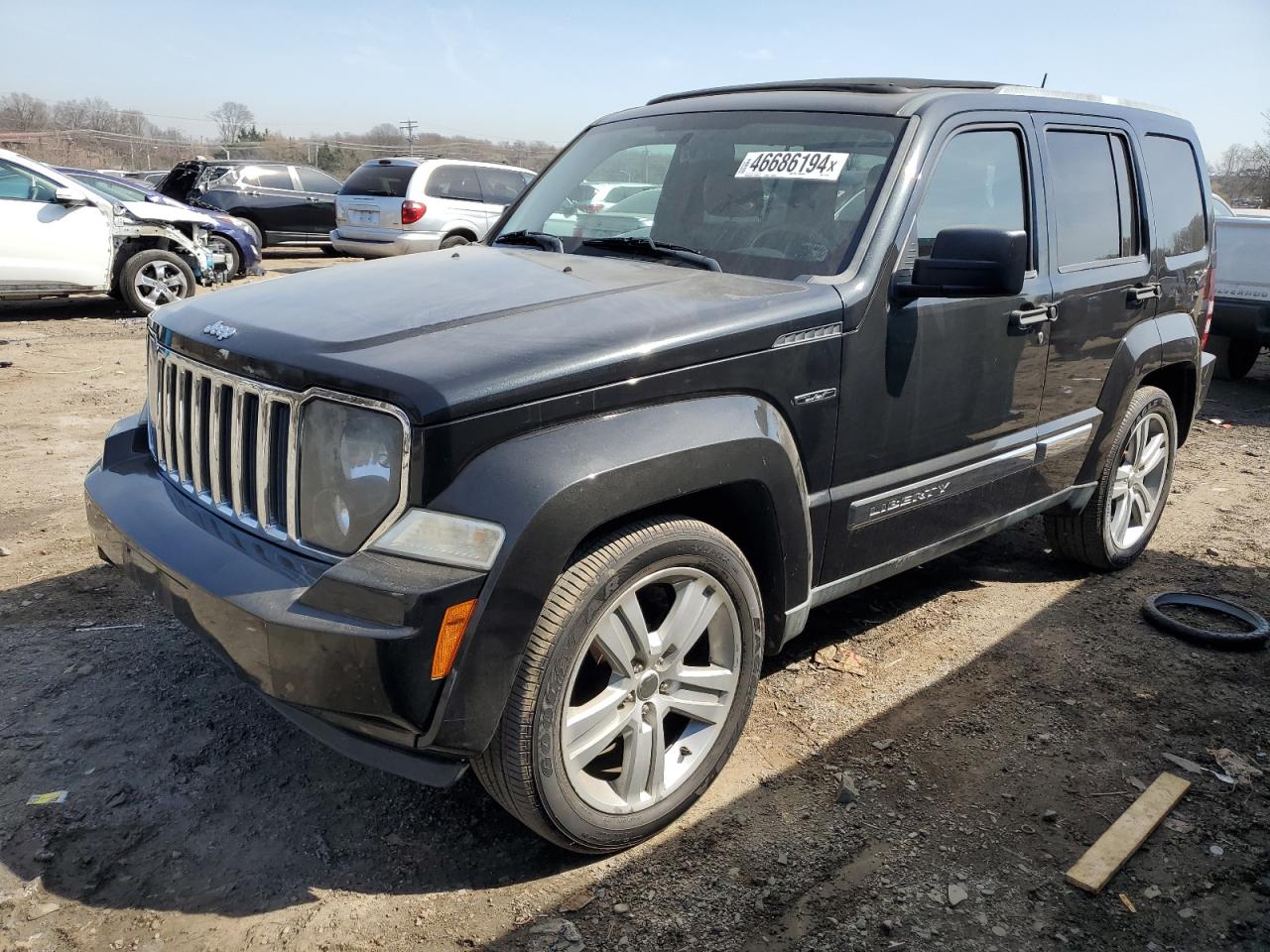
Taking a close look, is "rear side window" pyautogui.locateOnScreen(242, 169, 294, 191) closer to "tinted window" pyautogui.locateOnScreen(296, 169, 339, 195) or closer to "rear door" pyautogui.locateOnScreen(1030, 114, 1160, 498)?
"tinted window" pyautogui.locateOnScreen(296, 169, 339, 195)

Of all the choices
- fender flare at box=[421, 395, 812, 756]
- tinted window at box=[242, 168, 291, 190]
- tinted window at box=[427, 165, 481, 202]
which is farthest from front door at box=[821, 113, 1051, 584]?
tinted window at box=[242, 168, 291, 190]

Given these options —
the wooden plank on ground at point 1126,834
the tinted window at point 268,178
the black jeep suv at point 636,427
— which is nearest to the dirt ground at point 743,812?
the wooden plank on ground at point 1126,834

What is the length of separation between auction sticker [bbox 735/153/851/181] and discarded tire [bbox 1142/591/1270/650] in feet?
7.79

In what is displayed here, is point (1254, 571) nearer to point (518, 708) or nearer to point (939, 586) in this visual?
point (939, 586)

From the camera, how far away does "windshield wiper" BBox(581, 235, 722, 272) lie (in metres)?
3.21

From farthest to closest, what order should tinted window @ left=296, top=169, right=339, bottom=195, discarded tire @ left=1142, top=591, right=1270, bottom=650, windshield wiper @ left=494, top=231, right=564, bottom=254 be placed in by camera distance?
tinted window @ left=296, top=169, right=339, bottom=195, discarded tire @ left=1142, top=591, right=1270, bottom=650, windshield wiper @ left=494, top=231, right=564, bottom=254

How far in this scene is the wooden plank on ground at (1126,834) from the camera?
2605 mm

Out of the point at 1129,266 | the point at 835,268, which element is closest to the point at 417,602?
the point at 835,268

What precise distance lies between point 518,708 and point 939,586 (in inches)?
111

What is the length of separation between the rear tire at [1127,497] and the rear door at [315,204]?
15503 mm

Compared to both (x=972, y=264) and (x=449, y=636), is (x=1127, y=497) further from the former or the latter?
(x=449, y=636)

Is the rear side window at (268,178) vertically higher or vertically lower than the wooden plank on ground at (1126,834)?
higher

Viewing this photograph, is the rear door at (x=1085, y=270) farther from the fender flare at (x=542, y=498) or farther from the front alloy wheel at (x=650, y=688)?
the fender flare at (x=542, y=498)

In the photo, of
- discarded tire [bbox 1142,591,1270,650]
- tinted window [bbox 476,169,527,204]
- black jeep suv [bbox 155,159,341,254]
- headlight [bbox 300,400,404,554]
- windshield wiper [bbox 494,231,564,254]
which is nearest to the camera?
headlight [bbox 300,400,404,554]
